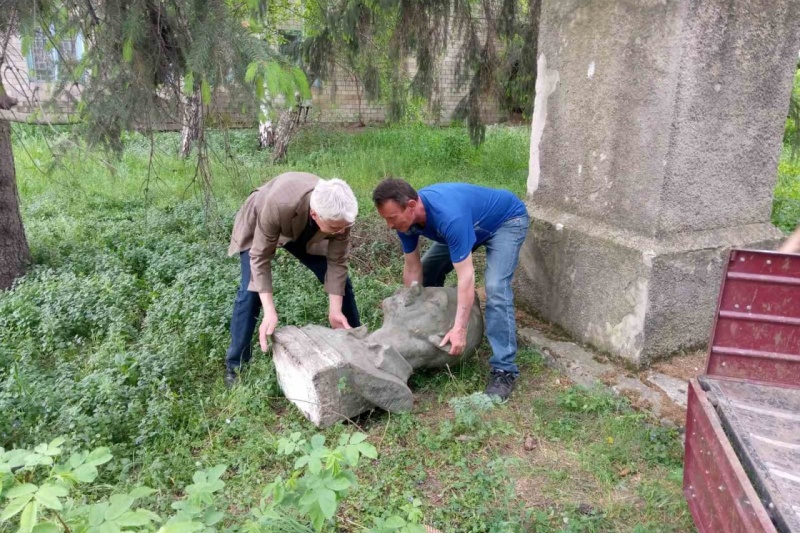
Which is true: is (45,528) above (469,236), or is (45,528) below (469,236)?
below

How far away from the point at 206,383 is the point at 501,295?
187 centimetres

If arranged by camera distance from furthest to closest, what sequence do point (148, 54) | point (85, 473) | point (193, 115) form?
point (193, 115)
point (148, 54)
point (85, 473)

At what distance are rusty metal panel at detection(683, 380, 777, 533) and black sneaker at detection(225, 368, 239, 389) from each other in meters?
2.46

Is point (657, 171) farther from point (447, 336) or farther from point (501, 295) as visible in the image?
point (447, 336)

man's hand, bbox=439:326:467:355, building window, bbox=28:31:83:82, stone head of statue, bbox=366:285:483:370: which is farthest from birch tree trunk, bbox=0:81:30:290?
man's hand, bbox=439:326:467:355

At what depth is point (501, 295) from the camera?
11.6 ft

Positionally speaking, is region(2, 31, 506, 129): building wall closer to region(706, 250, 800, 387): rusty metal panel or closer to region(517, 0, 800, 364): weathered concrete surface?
region(517, 0, 800, 364): weathered concrete surface

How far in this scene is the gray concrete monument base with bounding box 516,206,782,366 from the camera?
136 inches

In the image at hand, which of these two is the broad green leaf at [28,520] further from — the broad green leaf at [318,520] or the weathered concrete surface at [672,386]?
the weathered concrete surface at [672,386]

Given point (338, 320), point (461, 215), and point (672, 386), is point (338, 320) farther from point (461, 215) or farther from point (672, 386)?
point (672, 386)

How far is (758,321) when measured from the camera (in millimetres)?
2391

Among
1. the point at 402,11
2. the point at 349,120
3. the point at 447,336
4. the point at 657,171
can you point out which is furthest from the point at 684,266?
the point at 349,120

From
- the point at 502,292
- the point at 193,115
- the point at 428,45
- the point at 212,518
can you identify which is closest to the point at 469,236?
the point at 502,292

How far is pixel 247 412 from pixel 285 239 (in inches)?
39.6
